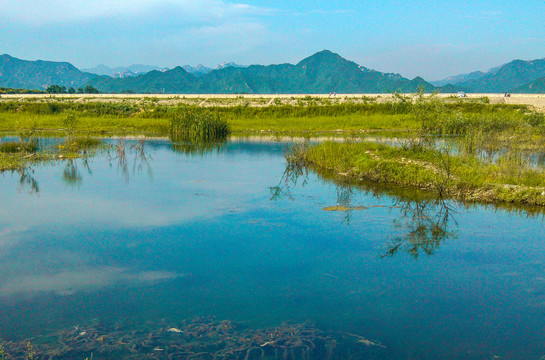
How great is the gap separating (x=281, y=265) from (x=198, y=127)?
83.2 ft

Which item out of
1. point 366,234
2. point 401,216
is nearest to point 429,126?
point 401,216

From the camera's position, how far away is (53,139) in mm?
31234

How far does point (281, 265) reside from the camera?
9.77 meters

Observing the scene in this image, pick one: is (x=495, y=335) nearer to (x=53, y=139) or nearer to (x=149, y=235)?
(x=149, y=235)

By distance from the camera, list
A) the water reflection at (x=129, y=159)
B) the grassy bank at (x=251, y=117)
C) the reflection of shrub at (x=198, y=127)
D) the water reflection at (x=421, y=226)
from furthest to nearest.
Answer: the grassy bank at (x=251, y=117) < the reflection of shrub at (x=198, y=127) < the water reflection at (x=129, y=159) < the water reflection at (x=421, y=226)

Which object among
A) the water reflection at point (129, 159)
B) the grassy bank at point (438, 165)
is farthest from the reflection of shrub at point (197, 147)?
the grassy bank at point (438, 165)

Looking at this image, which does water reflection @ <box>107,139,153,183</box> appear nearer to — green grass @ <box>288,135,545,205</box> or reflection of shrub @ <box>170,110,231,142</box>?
green grass @ <box>288,135,545,205</box>

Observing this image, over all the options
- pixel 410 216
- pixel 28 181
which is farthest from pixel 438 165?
pixel 28 181

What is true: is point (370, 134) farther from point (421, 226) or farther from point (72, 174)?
point (421, 226)

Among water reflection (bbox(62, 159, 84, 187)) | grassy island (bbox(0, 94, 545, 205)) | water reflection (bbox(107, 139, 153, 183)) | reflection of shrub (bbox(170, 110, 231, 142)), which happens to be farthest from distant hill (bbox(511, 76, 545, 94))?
water reflection (bbox(62, 159, 84, 187))

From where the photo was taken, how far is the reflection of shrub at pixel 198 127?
33.7 m

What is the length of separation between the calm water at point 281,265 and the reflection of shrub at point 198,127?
677 inches

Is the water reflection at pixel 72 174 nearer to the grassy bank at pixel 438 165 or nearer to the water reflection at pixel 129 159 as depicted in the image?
the water reflection at pixel 129 159

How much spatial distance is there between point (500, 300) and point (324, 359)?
371 cm
